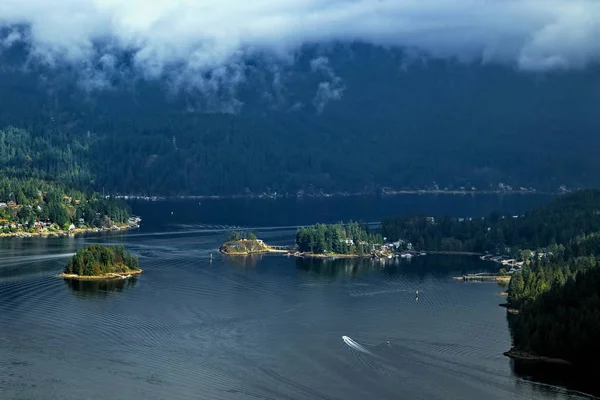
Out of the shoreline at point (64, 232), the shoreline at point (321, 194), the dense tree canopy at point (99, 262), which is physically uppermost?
the shoreline at point (321, 194)

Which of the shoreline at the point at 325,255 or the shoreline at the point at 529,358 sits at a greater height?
the shoreline at the point at 325,255

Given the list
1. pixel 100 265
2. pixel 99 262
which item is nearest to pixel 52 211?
pixel 99 262

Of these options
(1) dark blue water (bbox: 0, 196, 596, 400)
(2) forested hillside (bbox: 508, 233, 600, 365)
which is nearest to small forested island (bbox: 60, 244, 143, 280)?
(1) dark blue water (bbox: 0, 196, 596, 400)

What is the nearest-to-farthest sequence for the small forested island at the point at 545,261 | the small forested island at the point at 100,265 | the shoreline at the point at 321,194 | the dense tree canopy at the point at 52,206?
the small forested island at the point at 545,261 < the small forested island at the point at 100,265 < the dense tree canopy at the point at 52,206 < the shoreline at the point at 321,194

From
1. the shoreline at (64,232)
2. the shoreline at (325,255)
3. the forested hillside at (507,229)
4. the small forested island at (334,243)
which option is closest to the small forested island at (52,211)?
the shoreline at (64,232)

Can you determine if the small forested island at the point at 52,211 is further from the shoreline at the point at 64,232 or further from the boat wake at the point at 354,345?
the boat wake at the point at 354,345

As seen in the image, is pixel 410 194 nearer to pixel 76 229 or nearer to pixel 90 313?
pixel 76 229
